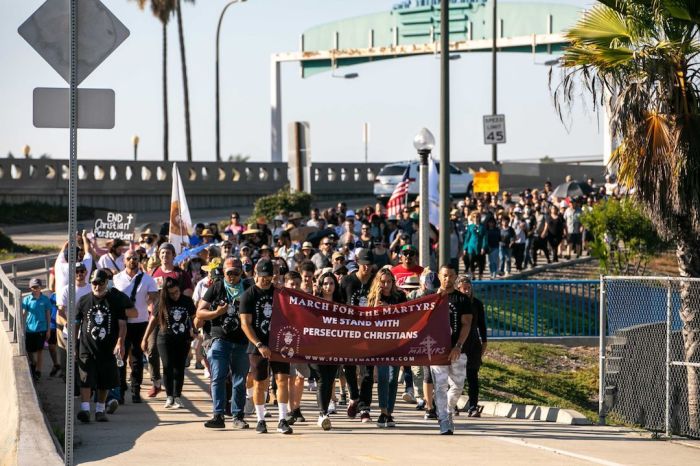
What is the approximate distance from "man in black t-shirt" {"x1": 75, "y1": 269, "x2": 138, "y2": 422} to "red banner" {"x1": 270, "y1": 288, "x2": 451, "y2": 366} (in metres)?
1.99

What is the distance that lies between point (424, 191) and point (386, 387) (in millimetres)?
4666

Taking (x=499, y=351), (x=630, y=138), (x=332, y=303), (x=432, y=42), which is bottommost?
(x=499, y=351)

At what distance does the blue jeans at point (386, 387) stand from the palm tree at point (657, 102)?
165 inches

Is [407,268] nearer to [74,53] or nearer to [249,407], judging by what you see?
[249,407]

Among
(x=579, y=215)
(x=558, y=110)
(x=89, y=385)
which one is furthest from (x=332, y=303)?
(x=579, y=215)

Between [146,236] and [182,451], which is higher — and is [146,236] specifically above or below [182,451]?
above

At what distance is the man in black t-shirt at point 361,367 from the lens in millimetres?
14258

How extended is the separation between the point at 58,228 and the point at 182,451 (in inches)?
1285

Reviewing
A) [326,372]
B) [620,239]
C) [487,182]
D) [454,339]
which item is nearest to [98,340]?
[326,372]

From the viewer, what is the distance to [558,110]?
1603 centimetres

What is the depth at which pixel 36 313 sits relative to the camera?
58.8 feet

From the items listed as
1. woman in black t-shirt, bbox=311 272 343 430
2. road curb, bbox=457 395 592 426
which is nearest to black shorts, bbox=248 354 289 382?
woman in black t-shirt, bbox=311 272 343 430

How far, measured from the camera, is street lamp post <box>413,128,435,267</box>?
17.8m

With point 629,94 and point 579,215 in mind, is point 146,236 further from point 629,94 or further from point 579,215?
point 579,215
